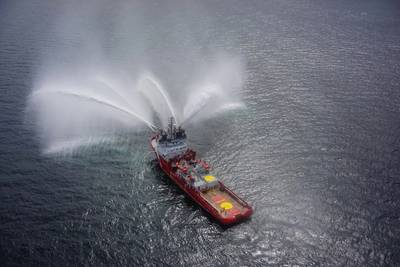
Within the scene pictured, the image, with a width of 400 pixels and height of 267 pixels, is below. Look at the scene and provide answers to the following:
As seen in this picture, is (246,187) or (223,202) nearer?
(223,202)

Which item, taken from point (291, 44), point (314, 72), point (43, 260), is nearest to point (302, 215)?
point (43, 260)

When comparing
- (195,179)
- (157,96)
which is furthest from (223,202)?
(157,96)

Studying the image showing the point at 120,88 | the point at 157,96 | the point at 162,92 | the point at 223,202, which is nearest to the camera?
the point at 223,202

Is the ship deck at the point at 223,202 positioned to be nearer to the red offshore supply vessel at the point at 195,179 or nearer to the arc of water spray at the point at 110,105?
the red offshore supply vessel at the point at 195,179

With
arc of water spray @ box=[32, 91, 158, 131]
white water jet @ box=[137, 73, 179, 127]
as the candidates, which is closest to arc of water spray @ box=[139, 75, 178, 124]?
white water jet @ box=[137, 73, 179, 127]

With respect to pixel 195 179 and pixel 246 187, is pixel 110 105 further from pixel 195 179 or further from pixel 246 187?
pixel 246 187

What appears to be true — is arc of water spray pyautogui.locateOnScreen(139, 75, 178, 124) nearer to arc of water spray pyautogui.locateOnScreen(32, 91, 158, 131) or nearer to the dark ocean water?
arc of water spray pyautogui.locateOnScreen(32, 91, 158, 131)
